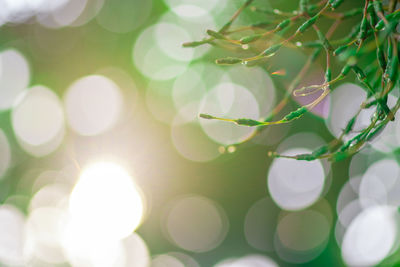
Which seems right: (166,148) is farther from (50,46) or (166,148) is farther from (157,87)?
(50,46)

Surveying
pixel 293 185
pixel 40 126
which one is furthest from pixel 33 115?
pixel 293 185

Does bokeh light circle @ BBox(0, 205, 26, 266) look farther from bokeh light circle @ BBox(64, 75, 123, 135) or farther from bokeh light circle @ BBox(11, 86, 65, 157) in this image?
bokeh light circle @ BBox(64, 75, 123, 135)

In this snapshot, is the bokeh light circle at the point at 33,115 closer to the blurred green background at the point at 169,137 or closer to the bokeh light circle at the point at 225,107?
the blurred green background at the point at 169,137

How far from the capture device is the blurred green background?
325 cm

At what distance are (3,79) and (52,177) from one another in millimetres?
1766

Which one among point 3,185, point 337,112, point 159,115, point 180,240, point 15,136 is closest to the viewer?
point 337,112

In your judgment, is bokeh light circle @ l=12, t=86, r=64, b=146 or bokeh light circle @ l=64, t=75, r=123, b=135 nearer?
bokeh light circle @ l=64, t=75, r=123, b=135

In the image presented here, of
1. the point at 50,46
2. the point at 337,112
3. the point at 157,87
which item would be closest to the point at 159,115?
the point at 157,87

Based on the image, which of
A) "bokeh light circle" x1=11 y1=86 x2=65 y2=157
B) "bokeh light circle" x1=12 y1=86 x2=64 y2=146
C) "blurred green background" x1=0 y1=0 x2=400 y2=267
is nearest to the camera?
"blurred green background" x1=0 y1=0 x2=400 y2=267

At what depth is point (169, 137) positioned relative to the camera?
13.5 ft

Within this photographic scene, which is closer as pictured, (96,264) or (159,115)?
(159,115)

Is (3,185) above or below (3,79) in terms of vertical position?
below

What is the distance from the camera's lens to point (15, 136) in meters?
5.40

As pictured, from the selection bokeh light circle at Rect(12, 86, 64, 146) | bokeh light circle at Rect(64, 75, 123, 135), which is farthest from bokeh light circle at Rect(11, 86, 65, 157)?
bokeh light circle at Rect(64, 75, 123, 135)
